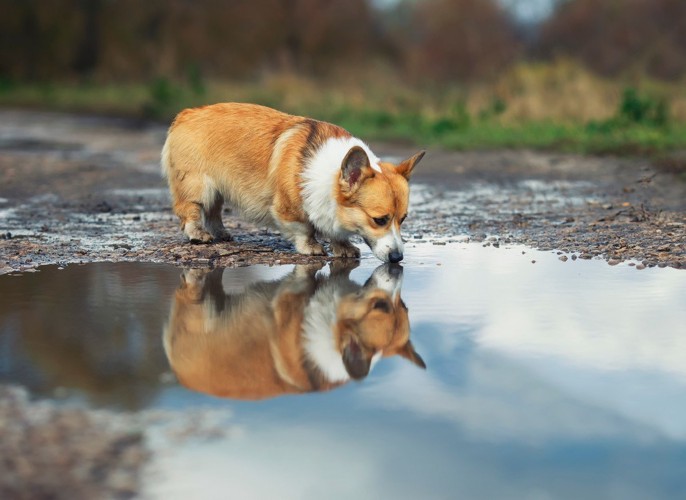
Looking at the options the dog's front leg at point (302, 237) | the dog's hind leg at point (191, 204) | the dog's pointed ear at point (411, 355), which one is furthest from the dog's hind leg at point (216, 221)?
the dog's pointed ear at point (411, 355)

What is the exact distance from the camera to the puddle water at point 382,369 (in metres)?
3.76

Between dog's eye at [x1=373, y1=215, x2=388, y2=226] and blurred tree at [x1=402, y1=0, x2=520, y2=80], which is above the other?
dog's eye at [x1=373, y1=215, x2=388, y2=226]

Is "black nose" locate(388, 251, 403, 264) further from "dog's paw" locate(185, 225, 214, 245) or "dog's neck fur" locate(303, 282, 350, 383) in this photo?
"dog's paw" locate(185, 225, 214, 245)

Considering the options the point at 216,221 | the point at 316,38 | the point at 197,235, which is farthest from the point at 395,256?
the point at 316,38

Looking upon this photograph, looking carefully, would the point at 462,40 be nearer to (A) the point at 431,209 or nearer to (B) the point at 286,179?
(A) the point at 431,209

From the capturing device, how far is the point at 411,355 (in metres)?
5.15

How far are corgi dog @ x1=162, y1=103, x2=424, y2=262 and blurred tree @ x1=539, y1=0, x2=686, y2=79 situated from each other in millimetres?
18107

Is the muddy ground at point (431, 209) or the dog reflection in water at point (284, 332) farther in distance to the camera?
the muddy ground at point (431, 209)

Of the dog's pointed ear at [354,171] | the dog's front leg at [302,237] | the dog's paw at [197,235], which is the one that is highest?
the dog's pointed ear at [354,171]

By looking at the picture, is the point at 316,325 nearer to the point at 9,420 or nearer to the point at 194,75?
the point at 9,420

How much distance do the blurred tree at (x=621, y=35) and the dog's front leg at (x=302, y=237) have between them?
1829cm

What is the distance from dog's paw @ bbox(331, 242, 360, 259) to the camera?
25.3 feet

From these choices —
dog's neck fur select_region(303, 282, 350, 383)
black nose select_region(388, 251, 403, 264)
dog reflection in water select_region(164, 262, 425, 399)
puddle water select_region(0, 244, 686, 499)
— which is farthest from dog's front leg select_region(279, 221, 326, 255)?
dog's neck fur select_region(303, 282, 350, 383)

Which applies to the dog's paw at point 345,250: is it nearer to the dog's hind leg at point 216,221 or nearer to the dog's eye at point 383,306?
the dog's hind leg at point 216,221
